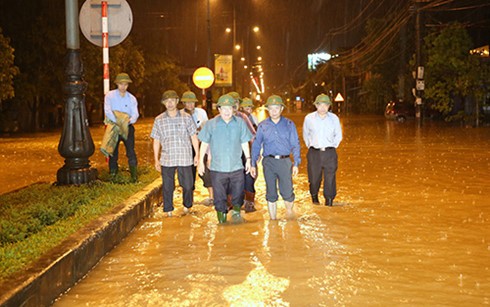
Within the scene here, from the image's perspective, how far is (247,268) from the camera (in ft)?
20.4

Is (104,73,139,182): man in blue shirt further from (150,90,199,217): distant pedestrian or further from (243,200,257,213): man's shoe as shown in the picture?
(243,200,257,213): man's shoe

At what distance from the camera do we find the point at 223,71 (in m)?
39.4

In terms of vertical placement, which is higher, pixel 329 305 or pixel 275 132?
pixel 275 132

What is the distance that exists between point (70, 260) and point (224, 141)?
10.3ft

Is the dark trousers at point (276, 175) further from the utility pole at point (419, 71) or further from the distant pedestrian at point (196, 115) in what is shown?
the utility pole at point (419, 71)

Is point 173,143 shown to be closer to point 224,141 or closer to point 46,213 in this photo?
point 224,141

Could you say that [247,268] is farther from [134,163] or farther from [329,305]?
[134,163]

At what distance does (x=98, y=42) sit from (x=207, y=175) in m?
2.90

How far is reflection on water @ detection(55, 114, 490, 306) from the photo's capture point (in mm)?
5340

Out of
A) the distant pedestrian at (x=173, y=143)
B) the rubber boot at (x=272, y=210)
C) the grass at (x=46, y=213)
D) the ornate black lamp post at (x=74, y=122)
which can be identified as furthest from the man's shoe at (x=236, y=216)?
the ornate black lamp post at (x=74, y=122)

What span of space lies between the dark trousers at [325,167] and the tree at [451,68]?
88.4 feet

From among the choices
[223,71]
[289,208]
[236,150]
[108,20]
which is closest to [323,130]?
[289,208]

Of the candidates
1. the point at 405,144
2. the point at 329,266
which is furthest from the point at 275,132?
the point at 405,144

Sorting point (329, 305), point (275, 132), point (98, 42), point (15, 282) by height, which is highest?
point (98, 42)
